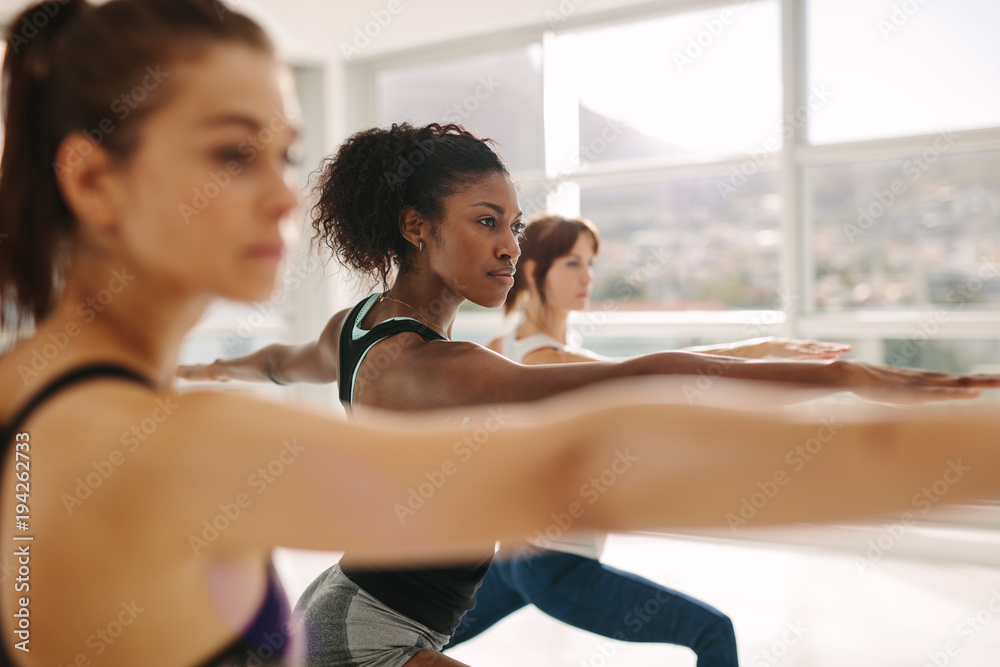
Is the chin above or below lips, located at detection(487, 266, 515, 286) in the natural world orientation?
below

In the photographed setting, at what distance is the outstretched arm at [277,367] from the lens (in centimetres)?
176

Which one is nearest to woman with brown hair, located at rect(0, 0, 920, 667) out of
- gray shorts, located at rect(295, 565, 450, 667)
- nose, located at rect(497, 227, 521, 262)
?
gray shorts, located at rect(295, 565, 450, 667)

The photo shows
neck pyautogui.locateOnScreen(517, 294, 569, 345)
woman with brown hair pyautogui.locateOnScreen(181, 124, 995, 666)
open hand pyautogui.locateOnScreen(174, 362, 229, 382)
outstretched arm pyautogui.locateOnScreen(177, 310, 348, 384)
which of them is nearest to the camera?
woman with brown hair pyautogui.locateOnScreen(181, 124, 995, 666)

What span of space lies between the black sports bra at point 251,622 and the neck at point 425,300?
30.7 inches

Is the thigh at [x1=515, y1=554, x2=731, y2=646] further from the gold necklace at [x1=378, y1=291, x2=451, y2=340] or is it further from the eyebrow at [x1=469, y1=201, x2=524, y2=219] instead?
the eyebrow at [x1=469, y1=201, x2=524, y2=219]

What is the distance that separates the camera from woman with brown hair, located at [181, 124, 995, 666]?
1.11 metres

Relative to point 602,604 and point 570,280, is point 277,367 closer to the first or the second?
point 602,604

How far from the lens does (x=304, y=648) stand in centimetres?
136

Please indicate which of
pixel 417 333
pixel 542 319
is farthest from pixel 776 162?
pixel 417 333

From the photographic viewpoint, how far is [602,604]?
6.39 feet

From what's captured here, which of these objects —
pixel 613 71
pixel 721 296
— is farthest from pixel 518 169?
pixel 721 296

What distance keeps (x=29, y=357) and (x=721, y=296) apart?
191 inches

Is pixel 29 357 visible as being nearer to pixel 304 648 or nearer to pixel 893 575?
pixel 304 648

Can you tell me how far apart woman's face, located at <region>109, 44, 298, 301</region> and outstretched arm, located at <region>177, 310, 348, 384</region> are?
117cm
